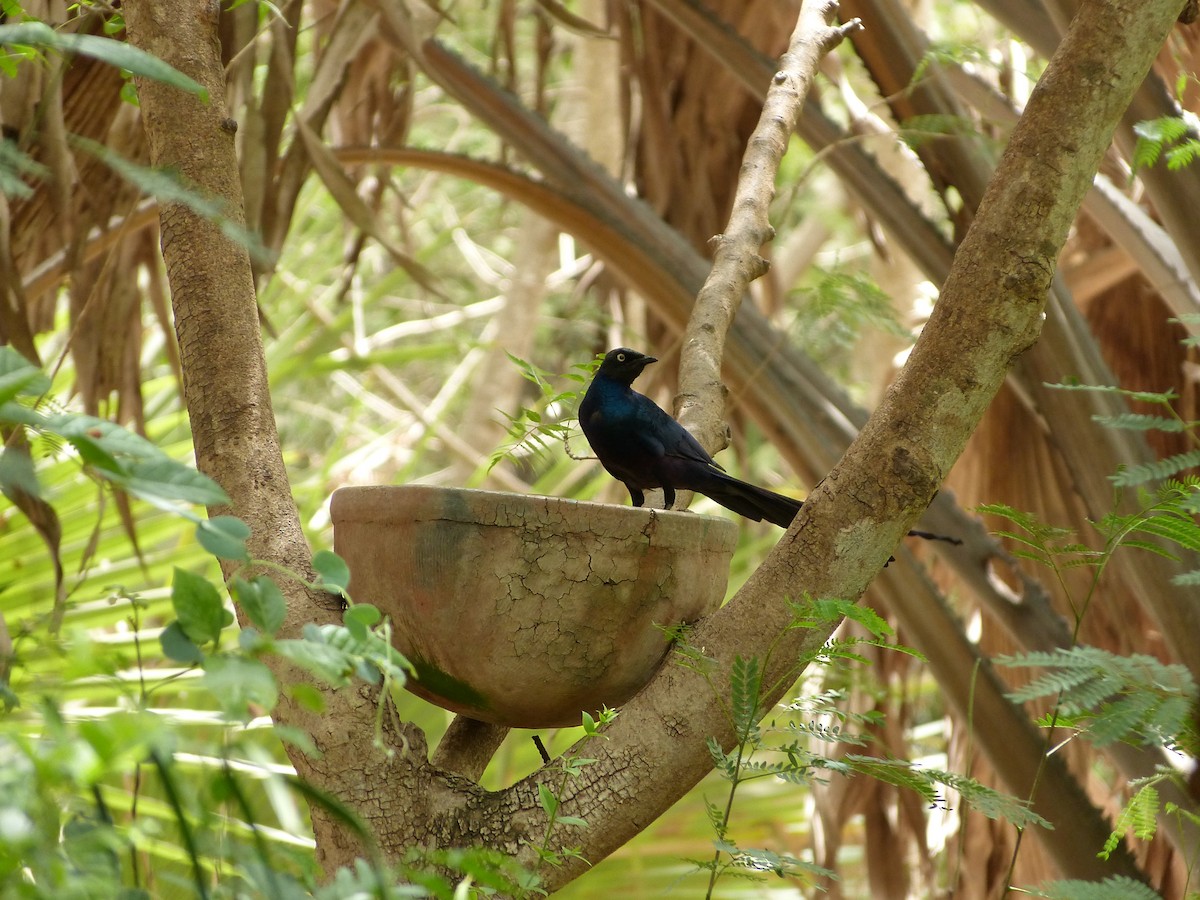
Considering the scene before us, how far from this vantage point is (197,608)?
0.69m

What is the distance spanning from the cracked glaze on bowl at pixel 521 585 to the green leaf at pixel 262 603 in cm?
51

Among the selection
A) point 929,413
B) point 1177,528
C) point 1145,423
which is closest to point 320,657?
point 929,413

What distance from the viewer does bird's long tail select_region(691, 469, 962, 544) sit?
178 centimetres

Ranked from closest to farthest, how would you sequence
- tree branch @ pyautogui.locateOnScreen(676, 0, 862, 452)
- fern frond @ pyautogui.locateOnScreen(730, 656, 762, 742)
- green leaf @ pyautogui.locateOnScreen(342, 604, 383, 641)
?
1. green leaf @ pyautogui.locateOnScreen(342, 604, 383, 641)
2. fern frond @ pyautogui.locateOnScreen(730, 656, 762, 742)
3. tree branch @ pyautogui.locateOnScreen(676, 0, 862, 452)

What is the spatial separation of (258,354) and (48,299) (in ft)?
5.79

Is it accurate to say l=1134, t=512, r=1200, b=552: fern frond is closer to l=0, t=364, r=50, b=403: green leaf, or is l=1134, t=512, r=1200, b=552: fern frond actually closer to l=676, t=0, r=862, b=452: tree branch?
l=676, t=0, r=862, b=452: tree branch

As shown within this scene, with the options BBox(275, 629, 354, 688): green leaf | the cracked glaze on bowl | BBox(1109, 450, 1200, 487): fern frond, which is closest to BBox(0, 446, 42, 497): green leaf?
BBox(275, 629, 354, 688): green leaf

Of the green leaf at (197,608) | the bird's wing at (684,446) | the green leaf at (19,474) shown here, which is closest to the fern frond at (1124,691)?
the bird's wing at (684,446)

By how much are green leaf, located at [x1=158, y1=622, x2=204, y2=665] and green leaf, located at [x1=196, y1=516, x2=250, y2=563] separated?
2.3 inches

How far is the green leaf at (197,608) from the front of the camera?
26.7 inches

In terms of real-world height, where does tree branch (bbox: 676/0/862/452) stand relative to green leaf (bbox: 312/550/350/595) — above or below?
above

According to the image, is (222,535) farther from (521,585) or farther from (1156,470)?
(1156,470)

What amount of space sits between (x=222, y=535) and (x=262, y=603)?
0.23ft

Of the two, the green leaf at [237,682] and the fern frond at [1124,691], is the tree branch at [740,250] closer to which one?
the fern frond at [1124,691]
